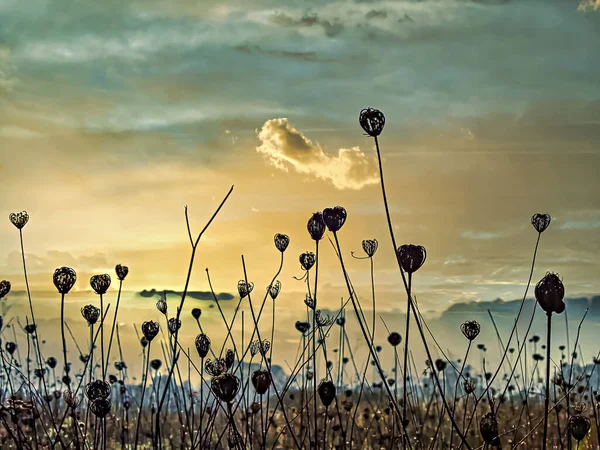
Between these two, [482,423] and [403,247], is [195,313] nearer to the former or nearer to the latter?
[403,247]

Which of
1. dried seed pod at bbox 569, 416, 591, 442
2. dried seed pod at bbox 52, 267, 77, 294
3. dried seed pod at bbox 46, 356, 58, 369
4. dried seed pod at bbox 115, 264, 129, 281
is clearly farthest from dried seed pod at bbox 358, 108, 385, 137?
dried seed pod at bbox 46, 356, 58, 369

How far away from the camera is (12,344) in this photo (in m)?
5.29

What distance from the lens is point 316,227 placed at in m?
2.98

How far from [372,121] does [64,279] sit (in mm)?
1457

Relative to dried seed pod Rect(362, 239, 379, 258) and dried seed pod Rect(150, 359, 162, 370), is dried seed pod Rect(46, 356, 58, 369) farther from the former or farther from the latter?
dried seed pod Rect(362, 239, 379, 258)

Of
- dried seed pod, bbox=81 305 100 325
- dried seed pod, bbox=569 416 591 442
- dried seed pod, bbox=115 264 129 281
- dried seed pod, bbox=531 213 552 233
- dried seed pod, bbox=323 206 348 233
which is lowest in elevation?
dried seed pod, bbox=569 416 591 442

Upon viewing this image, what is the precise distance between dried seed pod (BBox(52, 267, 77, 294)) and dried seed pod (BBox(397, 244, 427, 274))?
54.8 inches

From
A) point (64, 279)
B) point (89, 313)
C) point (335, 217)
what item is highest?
point (335, 217)

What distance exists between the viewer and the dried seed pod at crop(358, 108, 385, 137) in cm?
210

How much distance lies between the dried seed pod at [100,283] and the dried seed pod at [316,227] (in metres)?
0.96

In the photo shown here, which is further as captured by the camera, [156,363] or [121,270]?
[156,363]

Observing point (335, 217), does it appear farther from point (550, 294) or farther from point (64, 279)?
point (64, 279)

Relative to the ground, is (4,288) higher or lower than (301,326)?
higher

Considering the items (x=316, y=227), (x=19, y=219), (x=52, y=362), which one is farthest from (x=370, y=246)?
(x=52, y=362)
